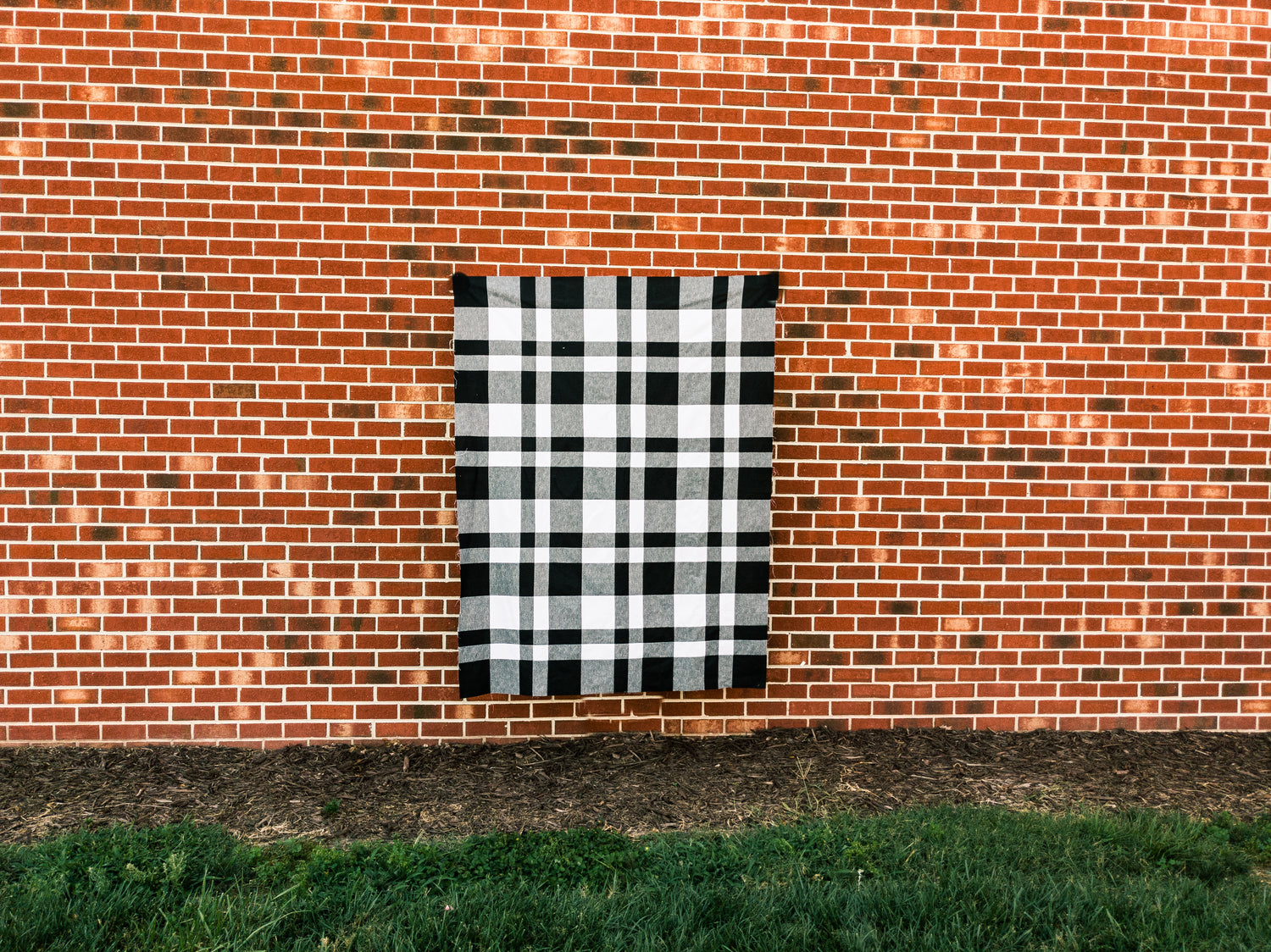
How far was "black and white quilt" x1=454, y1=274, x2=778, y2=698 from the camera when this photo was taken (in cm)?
380

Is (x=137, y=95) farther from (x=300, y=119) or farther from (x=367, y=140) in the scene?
(x=367, y=140)

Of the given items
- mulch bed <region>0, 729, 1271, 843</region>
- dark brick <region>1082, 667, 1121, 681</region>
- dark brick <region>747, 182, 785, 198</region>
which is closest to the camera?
mulch bed <region>0, 729, 1271, 843</region>

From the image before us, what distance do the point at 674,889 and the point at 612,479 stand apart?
178cm

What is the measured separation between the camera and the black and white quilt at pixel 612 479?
12.5ft

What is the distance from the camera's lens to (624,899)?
8.92 ft

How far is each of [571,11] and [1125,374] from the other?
10.8ft

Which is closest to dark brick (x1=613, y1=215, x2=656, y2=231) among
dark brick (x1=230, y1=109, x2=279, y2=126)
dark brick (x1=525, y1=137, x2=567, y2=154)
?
dark brick (x1=525, y1=137, x2=567, y2=154)

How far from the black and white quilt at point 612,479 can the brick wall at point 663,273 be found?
0.24 meters

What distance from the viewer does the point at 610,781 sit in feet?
12.2

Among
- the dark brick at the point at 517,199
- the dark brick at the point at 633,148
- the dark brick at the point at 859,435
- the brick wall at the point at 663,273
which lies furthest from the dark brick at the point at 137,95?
the dark brick at the point at 859,435

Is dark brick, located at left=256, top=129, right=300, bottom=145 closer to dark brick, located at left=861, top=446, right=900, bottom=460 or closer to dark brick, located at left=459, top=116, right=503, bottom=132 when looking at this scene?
dark brick, located at left=459, top=116, right=503, bottom=132

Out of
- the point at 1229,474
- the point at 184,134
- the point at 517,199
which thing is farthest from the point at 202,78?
the point at 1229,474

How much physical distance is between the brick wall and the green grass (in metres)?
0.99

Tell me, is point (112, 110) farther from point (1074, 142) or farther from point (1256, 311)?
point (1256, 311)
